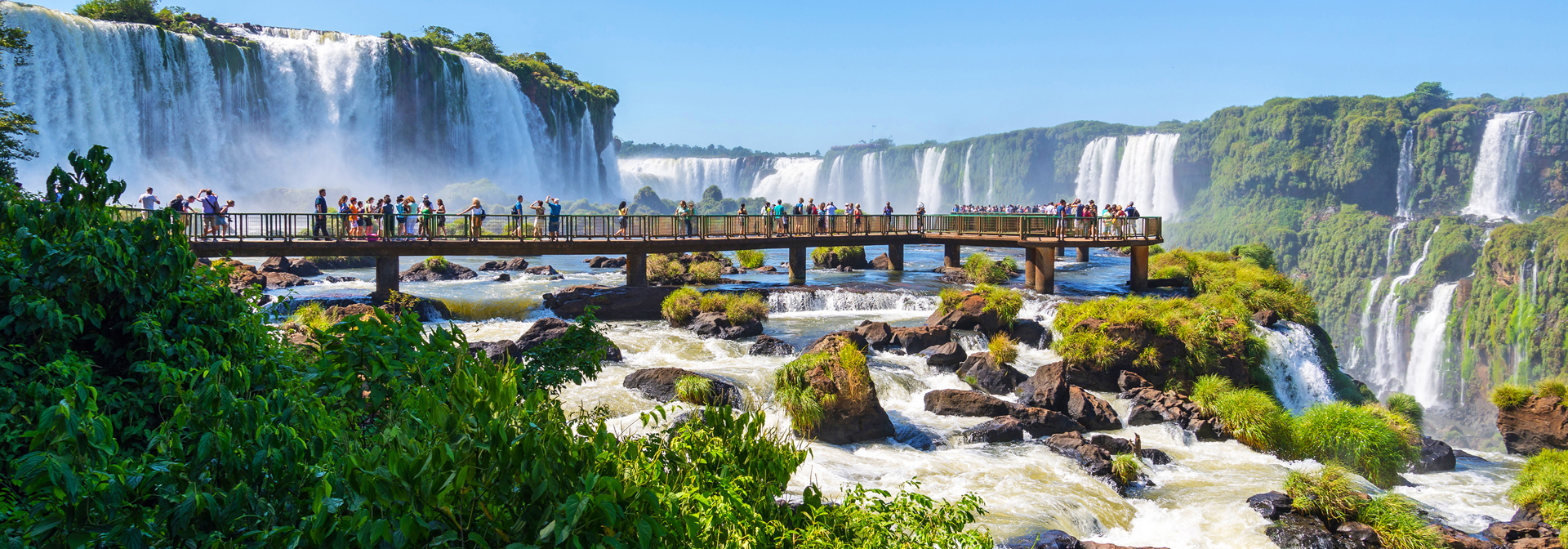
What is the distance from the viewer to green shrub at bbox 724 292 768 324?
19.6m

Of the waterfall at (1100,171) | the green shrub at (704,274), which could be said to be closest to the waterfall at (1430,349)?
the waterfall at (1100,171)

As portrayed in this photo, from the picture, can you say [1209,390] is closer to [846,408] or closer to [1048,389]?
[1048,389]

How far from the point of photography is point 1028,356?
59.2 feet

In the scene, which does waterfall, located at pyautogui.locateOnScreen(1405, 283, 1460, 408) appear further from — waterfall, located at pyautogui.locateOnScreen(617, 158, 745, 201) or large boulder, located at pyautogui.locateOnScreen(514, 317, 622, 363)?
waterfall, located at pyautogui.locateOnScreen(617, 158, 745, 201)

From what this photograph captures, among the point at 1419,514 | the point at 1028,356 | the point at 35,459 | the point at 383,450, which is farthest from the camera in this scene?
the point at 1028,356

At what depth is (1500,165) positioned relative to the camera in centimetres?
7600

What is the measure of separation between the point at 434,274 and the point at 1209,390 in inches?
991

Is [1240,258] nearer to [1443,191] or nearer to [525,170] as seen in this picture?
[525,170]

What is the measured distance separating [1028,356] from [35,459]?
1740cm

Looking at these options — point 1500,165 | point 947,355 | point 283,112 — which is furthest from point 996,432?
point 1500,165

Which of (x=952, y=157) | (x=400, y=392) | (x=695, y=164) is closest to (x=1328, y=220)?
(x=952, y=157)

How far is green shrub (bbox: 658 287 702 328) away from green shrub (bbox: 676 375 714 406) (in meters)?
7.51

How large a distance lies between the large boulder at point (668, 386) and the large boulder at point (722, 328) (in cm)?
460

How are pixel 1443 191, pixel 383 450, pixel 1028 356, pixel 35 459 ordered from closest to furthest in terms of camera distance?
pixel 35 459 → pixel 383 450 → pixel 1028 356 → pixel 1443 191
